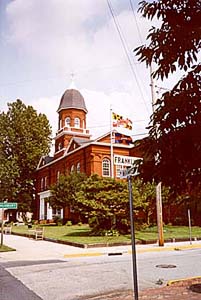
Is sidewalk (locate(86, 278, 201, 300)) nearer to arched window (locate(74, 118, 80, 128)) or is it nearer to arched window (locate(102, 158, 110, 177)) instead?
arched window (locate(102, 158, 110, 177))

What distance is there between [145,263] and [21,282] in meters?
3.88

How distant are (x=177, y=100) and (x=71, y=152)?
33673 millimetres

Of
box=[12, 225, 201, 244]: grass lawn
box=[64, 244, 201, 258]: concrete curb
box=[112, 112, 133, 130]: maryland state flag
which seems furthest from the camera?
box=[112, 112, 133, 130]: maryland state flag

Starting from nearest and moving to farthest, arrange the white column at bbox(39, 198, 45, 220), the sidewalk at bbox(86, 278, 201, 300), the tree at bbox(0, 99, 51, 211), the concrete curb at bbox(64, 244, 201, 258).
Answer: the sidewalk at bbox(86, 278, 201, 300)
the concrete curb at bbox(64, 244, 201, 258)
the tree at bbox(0, 99, 51, 211)
the white column at bbox(39, 198, 45, 220)

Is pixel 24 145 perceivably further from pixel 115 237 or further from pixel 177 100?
pixel 177 100

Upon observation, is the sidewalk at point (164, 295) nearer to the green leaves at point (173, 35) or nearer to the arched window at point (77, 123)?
the green leaves at point (173, 35)

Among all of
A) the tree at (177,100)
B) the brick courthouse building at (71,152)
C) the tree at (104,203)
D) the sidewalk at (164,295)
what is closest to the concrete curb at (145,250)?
the tree at (104,203)

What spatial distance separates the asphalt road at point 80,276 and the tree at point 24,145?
2978 centimetres

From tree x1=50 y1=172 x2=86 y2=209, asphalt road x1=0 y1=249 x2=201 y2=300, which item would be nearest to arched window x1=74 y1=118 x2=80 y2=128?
tree x1=50 y1=172 x2=86 y2=209

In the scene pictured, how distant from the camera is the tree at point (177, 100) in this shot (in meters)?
3.05

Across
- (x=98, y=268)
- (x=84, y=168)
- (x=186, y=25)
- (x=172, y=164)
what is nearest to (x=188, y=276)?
(x=98, y=268)

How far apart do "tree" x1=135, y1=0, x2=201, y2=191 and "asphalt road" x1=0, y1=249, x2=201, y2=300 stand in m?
3.49

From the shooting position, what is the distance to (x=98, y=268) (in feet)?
29.3

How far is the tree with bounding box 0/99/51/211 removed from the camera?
39531 mm
